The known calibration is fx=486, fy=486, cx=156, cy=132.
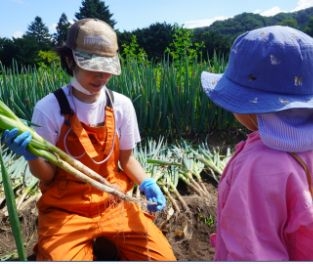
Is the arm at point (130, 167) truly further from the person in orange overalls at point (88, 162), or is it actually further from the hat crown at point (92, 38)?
the hat crown at point (92, 38)

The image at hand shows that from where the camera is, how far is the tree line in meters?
2.17

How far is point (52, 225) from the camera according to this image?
5.01ft

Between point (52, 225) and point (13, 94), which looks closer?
point (52, 225)

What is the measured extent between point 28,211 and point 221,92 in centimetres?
145

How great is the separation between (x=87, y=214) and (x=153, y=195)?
0.23m

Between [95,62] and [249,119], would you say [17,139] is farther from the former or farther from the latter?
[249,119]

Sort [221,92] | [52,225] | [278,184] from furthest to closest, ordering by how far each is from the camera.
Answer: [52,225], [221,92], [278,184]

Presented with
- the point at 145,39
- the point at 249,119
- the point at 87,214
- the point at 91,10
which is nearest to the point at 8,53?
the point at 91,10

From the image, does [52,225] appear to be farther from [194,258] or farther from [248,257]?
[248,257]

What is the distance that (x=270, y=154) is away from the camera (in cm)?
77

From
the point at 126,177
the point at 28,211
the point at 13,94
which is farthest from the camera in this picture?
the point at 13,94

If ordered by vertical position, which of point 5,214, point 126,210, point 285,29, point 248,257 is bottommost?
point 5,214

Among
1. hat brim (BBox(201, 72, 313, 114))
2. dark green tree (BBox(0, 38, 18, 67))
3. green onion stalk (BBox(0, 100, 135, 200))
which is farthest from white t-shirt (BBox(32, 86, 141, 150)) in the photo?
dark green tree (BBox(0, 38, 18, 67))

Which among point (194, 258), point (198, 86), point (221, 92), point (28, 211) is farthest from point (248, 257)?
point (198, 86)
